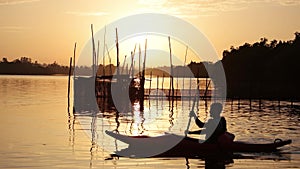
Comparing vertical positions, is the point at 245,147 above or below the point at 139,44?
below

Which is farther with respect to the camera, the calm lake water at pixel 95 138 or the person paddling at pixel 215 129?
the person paddling at pixel 215 129

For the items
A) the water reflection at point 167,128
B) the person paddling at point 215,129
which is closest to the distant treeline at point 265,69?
the water reflection at point 167,128

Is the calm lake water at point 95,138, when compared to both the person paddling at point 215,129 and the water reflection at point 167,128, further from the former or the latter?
the person paddling at point 215,129

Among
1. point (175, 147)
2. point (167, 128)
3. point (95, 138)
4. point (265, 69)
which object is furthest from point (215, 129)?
point (265, 69)

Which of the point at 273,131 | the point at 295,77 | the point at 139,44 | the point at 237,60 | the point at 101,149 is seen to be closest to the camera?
the point at 101,149

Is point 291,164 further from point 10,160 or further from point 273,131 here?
point 273,131

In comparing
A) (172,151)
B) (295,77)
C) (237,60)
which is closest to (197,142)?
(172,151)

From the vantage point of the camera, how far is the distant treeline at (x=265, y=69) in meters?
107

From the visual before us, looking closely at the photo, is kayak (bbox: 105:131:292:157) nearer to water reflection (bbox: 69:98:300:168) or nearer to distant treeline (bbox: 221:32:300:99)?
water reflection (bbox: 69:98:300:168)

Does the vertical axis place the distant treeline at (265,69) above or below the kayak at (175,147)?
above

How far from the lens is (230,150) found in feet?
77.4

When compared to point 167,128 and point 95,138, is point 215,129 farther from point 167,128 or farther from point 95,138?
point 167,128

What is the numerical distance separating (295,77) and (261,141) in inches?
3336

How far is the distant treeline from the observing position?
107069mm
